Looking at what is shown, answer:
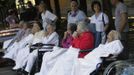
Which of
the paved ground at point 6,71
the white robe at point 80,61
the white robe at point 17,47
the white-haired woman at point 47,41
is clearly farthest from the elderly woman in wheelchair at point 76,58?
the paved ground at point 6,71

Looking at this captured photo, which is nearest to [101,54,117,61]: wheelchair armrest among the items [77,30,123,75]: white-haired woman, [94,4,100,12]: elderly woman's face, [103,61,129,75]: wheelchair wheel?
[77,30,123,75]: white-haired woman

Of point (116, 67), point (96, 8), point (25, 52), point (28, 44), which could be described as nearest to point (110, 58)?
point (116, 67)

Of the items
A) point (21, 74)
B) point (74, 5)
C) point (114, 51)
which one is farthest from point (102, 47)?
point (21, 74)

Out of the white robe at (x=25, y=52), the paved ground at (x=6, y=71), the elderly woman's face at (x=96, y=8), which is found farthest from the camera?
the paved ground at (x=6, y=71)

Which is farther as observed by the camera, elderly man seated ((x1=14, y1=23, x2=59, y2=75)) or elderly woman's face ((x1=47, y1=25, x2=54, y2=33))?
elderly woman's face ((x1=47, y1=25, x2=54, y2=33))

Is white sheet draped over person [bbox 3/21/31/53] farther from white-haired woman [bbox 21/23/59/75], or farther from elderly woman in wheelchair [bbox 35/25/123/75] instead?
elderly woman in wheelchair [bbox 35/25/123/75]

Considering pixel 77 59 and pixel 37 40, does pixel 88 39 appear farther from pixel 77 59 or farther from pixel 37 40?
pixel 37 40

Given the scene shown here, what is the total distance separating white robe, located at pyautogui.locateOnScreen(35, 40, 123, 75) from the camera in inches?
362

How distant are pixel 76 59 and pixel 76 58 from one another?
43 mm

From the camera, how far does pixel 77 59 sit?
979 centimetres

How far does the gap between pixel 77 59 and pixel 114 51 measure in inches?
36.7

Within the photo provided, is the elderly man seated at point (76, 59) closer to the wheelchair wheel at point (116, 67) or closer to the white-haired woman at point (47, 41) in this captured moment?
the wheelchair wheel at point (116, 67)

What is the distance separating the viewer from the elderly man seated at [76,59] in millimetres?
9211

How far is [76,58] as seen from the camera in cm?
984
